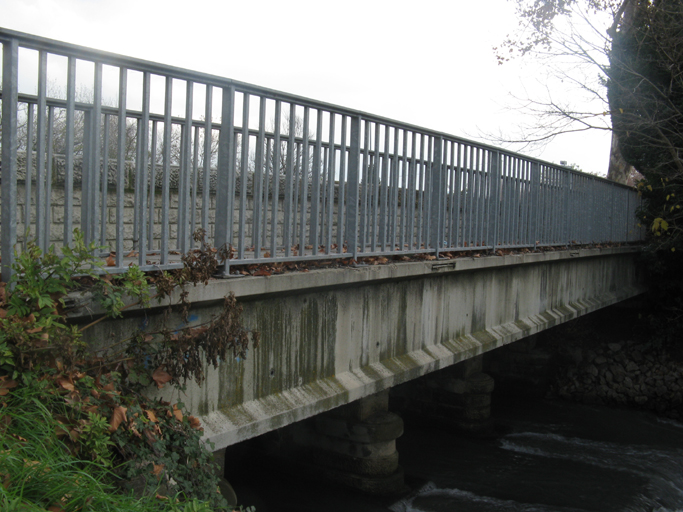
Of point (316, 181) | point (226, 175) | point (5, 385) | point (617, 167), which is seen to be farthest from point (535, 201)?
point (617, 167)

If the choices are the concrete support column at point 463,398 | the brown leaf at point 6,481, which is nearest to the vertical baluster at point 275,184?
the brown leaf at point 6,481

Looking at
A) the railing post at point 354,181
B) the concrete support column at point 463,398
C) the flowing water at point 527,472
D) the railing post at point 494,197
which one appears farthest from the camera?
the concrete support column at point 463,398

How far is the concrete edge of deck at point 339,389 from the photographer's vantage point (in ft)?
14.1

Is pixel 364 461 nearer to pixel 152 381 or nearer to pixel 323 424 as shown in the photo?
pixel 323 424

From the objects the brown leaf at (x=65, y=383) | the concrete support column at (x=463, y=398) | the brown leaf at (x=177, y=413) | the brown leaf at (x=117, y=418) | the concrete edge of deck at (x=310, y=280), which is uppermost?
the concrete edge of deck at (x=310, y=280)

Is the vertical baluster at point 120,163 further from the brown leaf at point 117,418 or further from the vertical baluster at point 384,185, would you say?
the vertical baluster at point 384,185

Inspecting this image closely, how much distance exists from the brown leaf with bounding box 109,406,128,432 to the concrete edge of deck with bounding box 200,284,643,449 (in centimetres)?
92

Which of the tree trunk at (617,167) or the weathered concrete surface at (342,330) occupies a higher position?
the tree trunk at (617,167)

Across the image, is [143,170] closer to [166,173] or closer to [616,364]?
[166,173]

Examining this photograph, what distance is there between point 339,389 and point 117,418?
2.44 metres

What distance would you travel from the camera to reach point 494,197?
28.0ft

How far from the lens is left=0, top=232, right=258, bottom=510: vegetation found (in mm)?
2771

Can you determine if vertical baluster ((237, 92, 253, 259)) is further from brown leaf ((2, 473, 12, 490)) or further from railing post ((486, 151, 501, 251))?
railing post ((486, 151, 501, 251))

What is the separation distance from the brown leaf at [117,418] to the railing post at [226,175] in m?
1.28
